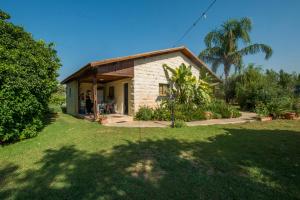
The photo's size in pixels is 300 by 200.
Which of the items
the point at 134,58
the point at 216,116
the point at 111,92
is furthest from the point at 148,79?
the point at 216,116

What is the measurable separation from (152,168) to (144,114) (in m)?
7.23

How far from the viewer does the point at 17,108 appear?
606 centimetres

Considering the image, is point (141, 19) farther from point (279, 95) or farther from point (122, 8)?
point (279, 95)

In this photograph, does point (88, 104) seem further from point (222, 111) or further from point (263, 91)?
point (263, 91)

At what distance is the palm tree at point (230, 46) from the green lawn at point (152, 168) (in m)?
17.6

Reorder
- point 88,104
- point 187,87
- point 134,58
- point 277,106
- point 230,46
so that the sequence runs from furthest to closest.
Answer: point 230,46 → point 88,104 → point 187,87 → point 277,106 → point 134,58

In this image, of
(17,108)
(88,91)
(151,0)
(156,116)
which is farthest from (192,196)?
(88,91)

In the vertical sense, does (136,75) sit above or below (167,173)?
above

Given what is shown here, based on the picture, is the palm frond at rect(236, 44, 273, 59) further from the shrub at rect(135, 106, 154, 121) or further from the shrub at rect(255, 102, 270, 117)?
the shrub at rect(135, 106, 154, 121)

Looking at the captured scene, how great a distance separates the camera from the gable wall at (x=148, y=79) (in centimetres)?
1189

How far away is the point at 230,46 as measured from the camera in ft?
70.9

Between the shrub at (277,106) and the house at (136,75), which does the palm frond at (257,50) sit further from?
the shrub at (277,106)

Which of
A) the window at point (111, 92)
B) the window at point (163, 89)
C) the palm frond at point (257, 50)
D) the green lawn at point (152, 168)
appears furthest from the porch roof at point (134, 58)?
the palm frond at point (257, 50)

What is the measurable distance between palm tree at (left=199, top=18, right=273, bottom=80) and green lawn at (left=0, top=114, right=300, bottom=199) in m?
17.6
